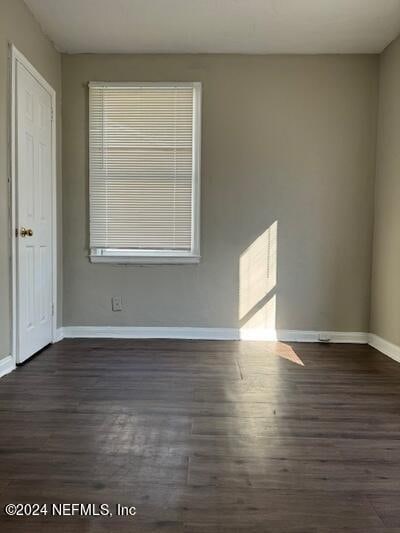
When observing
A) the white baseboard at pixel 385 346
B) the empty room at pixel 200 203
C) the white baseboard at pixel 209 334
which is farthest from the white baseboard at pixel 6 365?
the white baseboard at pixel 385 346

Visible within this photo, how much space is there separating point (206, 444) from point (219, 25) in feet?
10.4

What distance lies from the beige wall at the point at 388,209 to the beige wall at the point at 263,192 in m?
0.11

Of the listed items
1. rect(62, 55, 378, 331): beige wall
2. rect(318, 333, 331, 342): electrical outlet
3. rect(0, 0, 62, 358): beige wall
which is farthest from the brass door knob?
rect(318, 333, 331, 342): electrical outlet

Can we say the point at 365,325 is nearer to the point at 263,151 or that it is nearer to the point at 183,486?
the point at 263,151

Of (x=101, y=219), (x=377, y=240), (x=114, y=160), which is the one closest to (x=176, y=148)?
(x=114, y=160)

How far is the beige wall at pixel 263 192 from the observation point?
3.85 meters

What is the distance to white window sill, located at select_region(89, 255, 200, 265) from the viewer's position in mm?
3930

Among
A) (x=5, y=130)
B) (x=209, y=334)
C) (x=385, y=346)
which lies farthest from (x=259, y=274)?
(x=5, y=130)

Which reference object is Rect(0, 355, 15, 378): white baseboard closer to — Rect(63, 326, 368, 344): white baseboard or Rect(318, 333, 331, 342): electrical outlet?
Rect(63, 326, 368, 344): white baseboard

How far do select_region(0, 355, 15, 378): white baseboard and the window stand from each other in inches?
53.1

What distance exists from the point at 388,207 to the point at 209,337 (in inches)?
79.3

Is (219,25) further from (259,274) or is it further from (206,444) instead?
(206,444)

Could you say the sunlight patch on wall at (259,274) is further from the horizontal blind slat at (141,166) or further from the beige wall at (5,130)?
Answer: the beige wall at (5,130)

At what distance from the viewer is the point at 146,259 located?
3.94 metres
